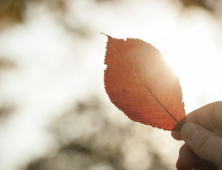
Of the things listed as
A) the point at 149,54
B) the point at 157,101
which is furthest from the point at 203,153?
the point at 149,54

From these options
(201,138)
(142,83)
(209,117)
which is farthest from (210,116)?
(142,83)

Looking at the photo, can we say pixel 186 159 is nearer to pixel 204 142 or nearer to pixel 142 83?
pixel 204 142

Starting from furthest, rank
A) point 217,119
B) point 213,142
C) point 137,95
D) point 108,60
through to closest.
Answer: point 217,119, point 213,142, point 137,95, point 108,60

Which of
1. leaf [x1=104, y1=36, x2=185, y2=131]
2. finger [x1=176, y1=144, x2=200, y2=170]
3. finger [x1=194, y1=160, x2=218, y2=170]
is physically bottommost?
finger [x1=194, y1=160, x2=218, y2=170]

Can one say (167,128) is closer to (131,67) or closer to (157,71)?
(157,71)

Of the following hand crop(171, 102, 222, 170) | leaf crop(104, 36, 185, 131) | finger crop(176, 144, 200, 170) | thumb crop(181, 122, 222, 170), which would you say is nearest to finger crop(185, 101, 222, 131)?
hand crop(171, 102, 222, 170)

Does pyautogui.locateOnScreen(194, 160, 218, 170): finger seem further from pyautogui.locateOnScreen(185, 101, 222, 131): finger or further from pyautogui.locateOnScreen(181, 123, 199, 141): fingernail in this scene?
pyautogui.locateOnScreen(181, 123, 199, 141): fingernail

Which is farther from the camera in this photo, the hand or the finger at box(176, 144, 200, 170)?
the finger at box(176, 144, 200, 170)

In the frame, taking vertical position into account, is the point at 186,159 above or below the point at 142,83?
A: below
